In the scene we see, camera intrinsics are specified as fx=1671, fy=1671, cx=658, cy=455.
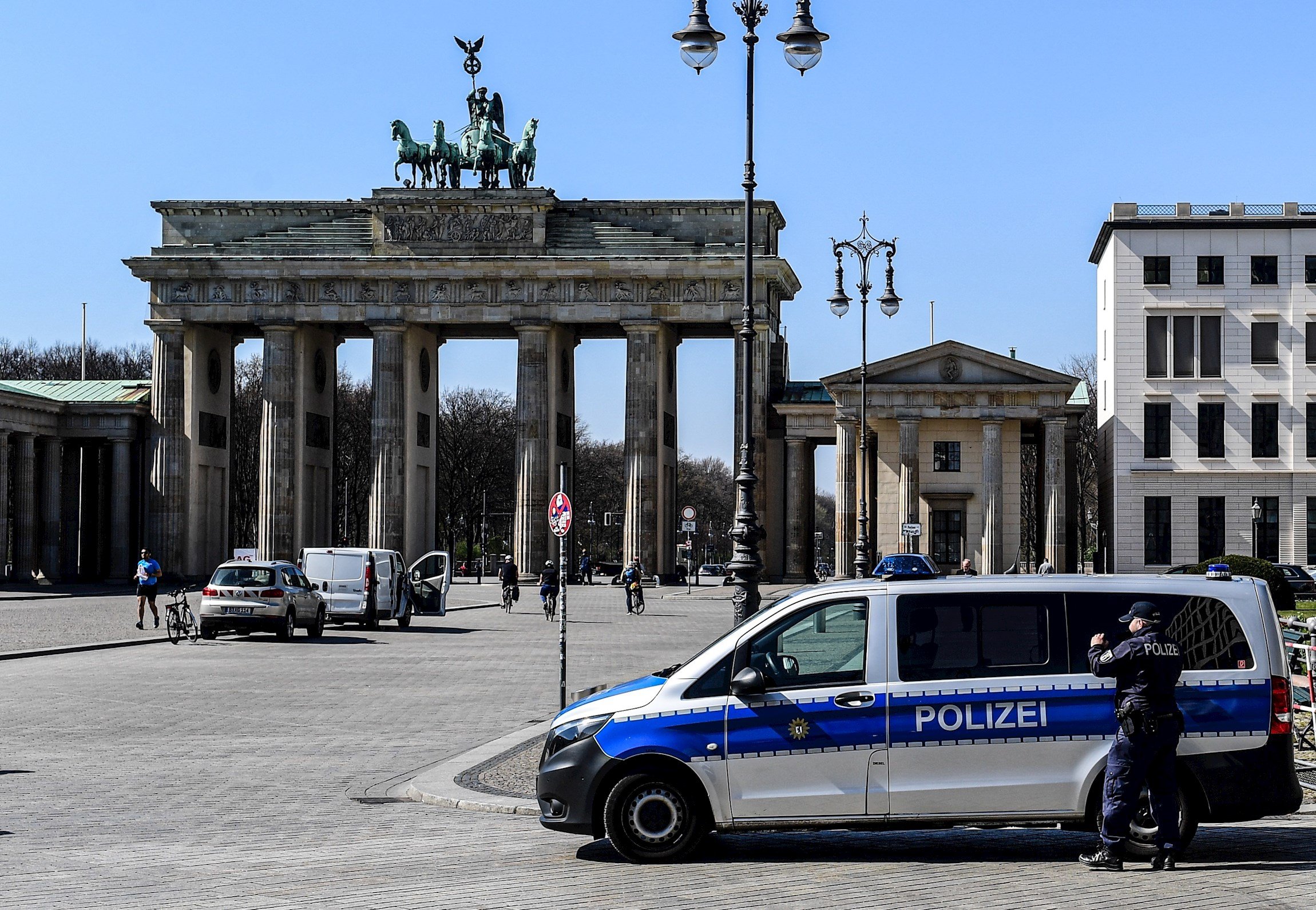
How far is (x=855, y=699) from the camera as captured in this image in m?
10.3

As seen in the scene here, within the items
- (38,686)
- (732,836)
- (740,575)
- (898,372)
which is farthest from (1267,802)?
(898,372)

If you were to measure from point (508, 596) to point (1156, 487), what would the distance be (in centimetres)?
3279

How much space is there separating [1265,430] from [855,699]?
216ft

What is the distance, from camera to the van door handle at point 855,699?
1032cm

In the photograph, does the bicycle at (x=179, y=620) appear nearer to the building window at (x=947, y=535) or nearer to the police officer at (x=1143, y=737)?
the police officer at (x=1143, y=737)

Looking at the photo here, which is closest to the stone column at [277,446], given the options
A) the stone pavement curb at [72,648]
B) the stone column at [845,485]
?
the stone column at [845,485]

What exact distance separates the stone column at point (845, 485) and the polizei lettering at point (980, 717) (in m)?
63.0

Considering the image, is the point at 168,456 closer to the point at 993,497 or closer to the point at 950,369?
the point at 950,369

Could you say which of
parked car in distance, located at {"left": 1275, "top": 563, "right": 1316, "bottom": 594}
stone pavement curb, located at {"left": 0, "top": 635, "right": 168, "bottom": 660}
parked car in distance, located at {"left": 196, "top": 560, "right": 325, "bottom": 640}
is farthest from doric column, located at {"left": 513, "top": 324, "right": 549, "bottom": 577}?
stone pavement curb, located at {"left": 0, "top": 635, "right": 168, "bottom": 660}

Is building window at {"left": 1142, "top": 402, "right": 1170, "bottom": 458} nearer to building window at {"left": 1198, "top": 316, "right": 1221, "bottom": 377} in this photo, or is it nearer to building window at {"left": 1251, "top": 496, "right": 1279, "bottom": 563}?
building window at {"left": 1198, "top": 316, "right": 1221, "bottom": 377}

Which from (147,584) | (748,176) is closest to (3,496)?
(147,584)

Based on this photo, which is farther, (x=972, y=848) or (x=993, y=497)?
(x=993, y=497)

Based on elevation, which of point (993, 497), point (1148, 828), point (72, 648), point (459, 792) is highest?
point (993, 497)

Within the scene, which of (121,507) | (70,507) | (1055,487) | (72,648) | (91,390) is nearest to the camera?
(72,648)
